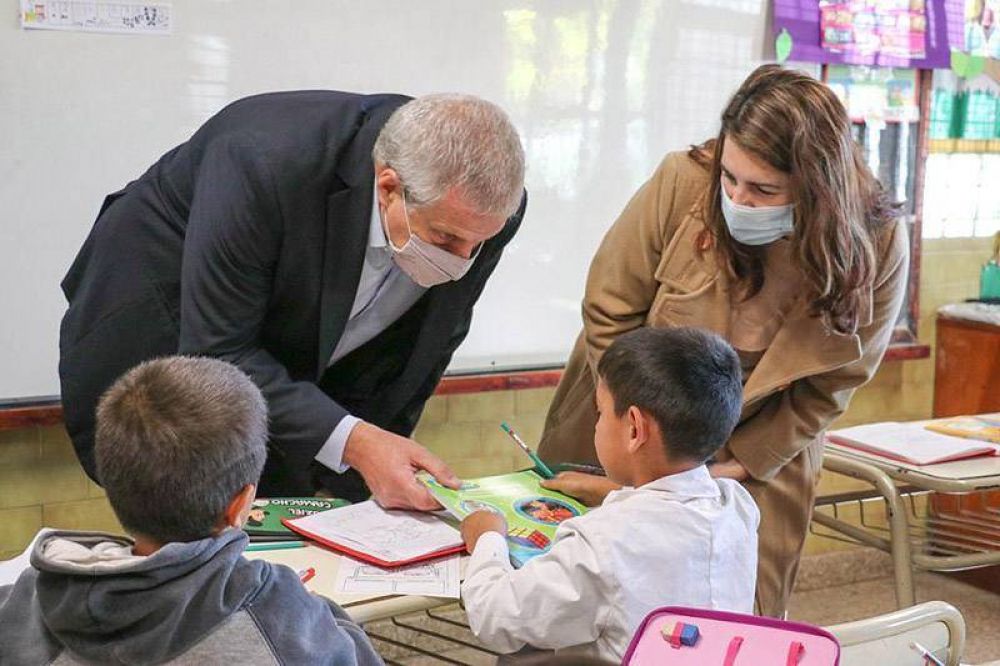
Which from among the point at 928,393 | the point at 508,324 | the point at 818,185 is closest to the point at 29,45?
the point at 508,324

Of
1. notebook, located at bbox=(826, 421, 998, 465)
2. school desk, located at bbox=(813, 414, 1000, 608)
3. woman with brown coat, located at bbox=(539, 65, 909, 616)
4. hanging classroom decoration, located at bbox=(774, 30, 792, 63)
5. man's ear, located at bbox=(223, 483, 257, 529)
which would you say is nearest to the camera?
man's ear, located at bbox=(223, 483, 257, 529)

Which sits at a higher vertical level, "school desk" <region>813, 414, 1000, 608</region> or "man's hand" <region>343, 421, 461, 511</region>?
"man's hand" <region>343, 421, 461, 511</region>

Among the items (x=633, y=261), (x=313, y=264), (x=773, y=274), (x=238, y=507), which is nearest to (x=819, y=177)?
(x=773, y=274)

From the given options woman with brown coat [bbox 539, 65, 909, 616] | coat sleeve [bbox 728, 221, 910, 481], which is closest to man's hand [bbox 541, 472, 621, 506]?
woman with brown coat [bbox 539, 65, 909, 616]

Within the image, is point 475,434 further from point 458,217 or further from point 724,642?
point 724,642

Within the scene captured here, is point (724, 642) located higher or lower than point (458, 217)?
lower

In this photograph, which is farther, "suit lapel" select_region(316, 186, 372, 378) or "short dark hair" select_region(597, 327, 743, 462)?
"suit lapel" select_region(316, 186, 372, 378)

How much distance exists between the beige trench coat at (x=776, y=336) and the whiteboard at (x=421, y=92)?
3.32 ft

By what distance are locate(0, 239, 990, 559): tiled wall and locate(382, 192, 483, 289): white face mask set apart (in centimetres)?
120

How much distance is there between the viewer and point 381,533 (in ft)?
6.63

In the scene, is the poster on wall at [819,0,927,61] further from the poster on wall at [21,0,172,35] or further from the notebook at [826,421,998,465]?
the poster on wall at [21,0,172,35]

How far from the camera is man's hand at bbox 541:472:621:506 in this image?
7.11 feet

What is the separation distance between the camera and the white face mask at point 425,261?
2086 mm

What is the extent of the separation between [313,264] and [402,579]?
0.60 meters
